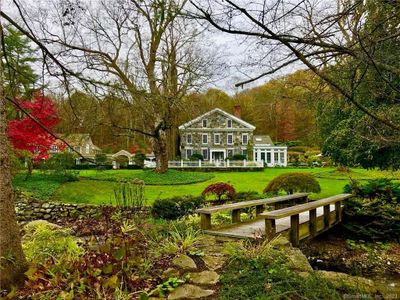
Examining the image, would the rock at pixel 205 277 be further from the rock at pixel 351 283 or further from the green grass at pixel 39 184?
the green grass at pixel 39 184

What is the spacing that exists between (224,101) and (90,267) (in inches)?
1635

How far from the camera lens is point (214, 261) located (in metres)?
4.04

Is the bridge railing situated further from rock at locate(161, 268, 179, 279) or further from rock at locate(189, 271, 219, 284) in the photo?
rock at locate(161, 268, 179, 279)

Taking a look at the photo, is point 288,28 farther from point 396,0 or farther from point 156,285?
point 156,285

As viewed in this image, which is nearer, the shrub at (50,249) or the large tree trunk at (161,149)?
the shrub at (50,249)

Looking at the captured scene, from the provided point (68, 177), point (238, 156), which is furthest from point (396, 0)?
point (238, 156)

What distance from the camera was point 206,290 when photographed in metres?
3.25

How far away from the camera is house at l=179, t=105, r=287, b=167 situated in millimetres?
38156

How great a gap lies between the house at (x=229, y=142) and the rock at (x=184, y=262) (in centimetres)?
3380

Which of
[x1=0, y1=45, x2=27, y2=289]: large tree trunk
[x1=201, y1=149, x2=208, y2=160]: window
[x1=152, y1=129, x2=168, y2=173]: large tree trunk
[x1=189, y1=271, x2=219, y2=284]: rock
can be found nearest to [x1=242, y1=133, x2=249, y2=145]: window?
[x1=201, y1=149, x2=208, y2=160]: window

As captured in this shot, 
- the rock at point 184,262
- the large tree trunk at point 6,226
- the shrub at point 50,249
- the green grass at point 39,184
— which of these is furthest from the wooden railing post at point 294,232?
the green grass at point 39,184

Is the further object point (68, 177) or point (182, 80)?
point (182, 80)

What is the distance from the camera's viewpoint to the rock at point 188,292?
10.2ft

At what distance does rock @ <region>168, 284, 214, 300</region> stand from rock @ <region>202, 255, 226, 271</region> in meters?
0.55
